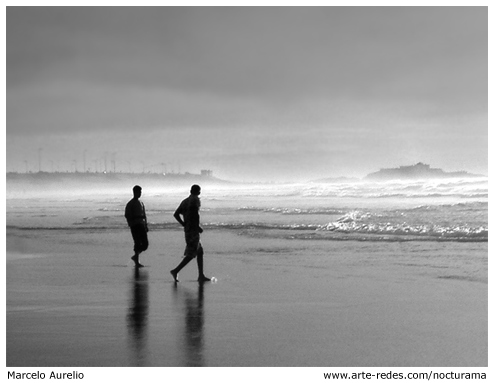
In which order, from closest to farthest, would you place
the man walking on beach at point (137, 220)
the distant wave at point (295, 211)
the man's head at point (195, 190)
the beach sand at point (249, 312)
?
the beach sand at point (249, 312) < the man's head at point (195, 190) < the man walking on beach at point (137, 220) < the distant wave at point (295, 211)

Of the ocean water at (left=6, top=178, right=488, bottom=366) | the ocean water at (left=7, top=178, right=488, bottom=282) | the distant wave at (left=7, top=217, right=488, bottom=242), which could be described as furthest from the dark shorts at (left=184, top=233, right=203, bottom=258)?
the distant wave at (left=7, top=217, right=488, bottom=242)

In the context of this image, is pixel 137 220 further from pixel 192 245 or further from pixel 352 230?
pixel 352 230

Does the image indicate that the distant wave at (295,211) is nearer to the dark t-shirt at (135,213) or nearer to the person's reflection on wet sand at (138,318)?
the dark t-shirt at (135,213)

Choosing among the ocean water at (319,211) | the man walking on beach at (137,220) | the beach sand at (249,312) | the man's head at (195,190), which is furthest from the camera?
the ocean water at (319,211)

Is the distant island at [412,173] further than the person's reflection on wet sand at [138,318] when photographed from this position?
Yes

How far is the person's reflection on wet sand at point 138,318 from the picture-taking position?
628cm

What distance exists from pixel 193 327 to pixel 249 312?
106 cm

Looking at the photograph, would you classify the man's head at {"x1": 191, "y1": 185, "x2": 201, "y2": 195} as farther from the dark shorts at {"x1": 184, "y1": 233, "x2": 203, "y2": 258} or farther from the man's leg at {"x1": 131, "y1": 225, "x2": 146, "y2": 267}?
the man's leg at {"x1": 131, "y1": 225, "x2": 146, "y2": 267}

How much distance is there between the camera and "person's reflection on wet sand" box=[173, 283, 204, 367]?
20.1ft

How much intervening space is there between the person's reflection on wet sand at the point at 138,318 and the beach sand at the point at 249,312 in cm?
1

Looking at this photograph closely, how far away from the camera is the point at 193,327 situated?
23.9 feet

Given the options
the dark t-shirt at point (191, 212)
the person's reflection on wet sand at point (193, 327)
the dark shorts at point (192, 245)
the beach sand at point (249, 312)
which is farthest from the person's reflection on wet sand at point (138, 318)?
the dark t-shirt at point (191, 212)

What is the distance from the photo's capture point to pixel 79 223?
29.2m
